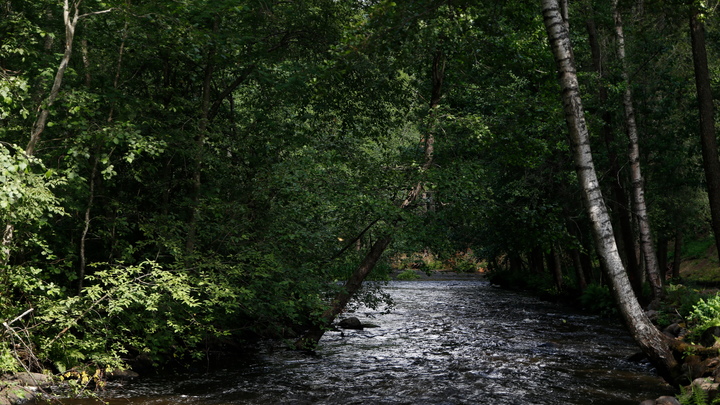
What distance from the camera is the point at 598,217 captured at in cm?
946

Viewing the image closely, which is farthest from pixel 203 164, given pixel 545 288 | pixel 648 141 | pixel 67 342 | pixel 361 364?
pixel 545 288

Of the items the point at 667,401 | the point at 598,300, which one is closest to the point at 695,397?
the point at 667,401

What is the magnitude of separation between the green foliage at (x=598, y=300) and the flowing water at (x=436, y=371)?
128 centimetres

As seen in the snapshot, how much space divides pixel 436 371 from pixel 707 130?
9458 millimetres

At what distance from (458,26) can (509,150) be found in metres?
4.66

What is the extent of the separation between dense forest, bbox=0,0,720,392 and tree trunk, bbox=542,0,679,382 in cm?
7

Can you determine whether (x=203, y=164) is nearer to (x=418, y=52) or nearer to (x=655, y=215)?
(x=418, y=52)

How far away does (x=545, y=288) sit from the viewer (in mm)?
30484

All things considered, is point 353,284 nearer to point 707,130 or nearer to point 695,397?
point 695,397

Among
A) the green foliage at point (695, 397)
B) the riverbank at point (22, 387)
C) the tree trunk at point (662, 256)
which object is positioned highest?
the tree trunk at point (662, 256)

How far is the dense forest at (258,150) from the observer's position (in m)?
10.0

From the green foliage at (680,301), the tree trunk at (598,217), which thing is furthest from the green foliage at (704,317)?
the tree trunk at (598,217)

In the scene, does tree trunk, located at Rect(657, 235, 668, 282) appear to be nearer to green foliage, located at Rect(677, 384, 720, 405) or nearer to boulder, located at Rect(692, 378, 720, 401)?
boulder, located at Rect(692, 378, 720, 401)

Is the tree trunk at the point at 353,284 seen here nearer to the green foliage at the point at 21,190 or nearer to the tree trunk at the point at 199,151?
the tree trunk at the point at 199,151
